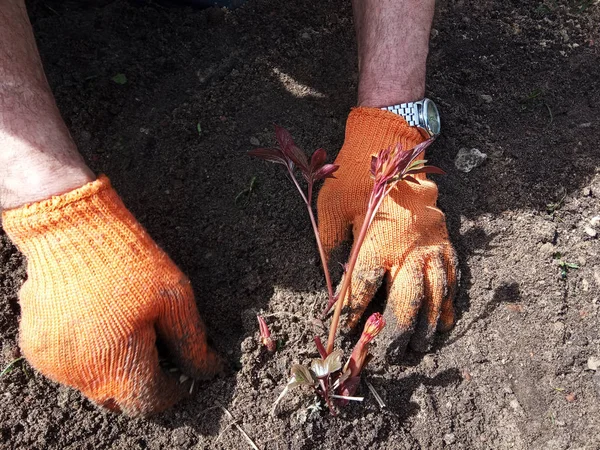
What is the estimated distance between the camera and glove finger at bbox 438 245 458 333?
5.97 ft

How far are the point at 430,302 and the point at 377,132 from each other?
0.68m

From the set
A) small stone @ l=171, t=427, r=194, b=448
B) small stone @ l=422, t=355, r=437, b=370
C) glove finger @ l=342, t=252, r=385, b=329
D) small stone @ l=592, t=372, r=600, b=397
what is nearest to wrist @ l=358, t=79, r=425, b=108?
glove finger @ l=342, t=252, r=385, b=329

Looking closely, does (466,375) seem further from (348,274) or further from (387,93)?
(387,93)

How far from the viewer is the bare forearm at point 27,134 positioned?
156 cm

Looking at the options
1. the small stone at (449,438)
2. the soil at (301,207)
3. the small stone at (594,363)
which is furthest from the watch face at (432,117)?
the small stone at (449,438)

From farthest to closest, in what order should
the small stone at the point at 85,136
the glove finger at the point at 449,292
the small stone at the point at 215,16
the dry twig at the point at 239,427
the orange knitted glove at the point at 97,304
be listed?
the small stone at the point at 215,16, the small stone at the point at 85,136, the glove finger at the point at 449,292, the dry twig at the point at 239,427, the orange knitted glove at the point at 97,304

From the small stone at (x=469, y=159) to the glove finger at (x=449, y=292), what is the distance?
466 millimetres

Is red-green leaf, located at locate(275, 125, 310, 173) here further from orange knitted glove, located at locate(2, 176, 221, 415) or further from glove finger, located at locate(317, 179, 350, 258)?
orange knitted glove, located at locate(2, 176, 221, 415)

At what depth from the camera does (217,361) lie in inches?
66.1

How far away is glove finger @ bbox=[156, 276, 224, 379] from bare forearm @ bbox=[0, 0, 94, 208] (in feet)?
1.53

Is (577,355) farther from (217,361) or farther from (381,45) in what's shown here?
(381,45)

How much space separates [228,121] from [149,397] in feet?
3.76

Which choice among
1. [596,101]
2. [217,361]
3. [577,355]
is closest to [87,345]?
[217,361]

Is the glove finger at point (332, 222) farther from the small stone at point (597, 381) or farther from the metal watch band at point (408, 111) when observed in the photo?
the small stone at point (597, 381)
